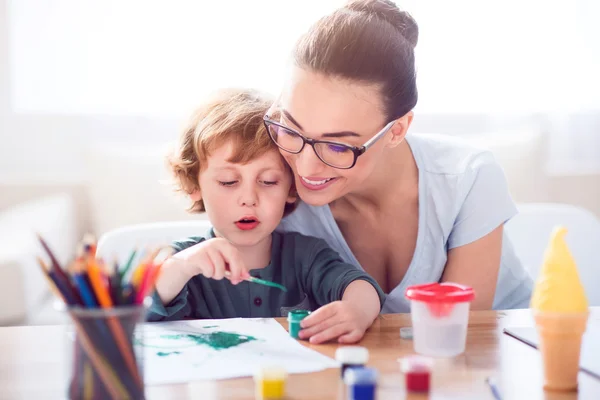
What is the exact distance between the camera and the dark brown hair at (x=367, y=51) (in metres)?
1.31

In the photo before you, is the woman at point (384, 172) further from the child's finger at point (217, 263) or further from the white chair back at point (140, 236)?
the white chair back at point (140, 236)

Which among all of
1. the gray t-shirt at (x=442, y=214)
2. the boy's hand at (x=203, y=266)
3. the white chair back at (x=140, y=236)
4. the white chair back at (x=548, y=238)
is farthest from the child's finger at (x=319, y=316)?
the white chair back at (x=548, y=238)

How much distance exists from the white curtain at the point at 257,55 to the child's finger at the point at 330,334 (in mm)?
1915

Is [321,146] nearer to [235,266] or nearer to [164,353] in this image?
[235,266]

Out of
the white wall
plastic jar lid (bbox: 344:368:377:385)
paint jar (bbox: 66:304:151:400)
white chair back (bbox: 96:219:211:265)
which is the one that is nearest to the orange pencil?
paint jar (bbox: 66:304:151:400)

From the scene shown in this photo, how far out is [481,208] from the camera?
158 centimetres

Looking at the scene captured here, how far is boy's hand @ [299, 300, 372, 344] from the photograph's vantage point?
1066 millimetres

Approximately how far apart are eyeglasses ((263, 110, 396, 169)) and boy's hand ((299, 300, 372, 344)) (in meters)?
0.30

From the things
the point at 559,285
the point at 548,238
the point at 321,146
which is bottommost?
the point at 548,238

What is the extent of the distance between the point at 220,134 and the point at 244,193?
116 millimetres

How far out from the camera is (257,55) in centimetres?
291

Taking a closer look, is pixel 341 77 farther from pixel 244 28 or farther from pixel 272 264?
pixel 244 28

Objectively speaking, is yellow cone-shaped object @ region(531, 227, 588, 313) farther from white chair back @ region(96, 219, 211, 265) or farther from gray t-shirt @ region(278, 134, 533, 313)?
white chair back @ region(96, 219, 211, 265)

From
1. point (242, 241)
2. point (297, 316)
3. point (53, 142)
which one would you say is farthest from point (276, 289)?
point (53, 142)
